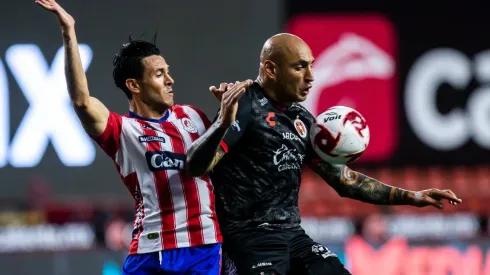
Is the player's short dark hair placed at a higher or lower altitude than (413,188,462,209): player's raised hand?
higher

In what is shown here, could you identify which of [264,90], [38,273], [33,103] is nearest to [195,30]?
[33,103]

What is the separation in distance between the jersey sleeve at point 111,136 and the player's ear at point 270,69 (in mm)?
726

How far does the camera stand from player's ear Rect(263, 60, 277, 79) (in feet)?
16.3

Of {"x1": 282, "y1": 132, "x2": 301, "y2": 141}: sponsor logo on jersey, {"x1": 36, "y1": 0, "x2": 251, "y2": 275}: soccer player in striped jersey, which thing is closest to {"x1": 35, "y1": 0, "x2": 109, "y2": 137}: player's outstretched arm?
{"x1": 36, "y1": 0, "x2": 251, "y2": 275}: soccer player in striped jersey

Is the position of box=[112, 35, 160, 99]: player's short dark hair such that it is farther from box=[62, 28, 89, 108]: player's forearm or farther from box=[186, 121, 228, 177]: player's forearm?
box=[186, 121, 228, 177]: player's forearm

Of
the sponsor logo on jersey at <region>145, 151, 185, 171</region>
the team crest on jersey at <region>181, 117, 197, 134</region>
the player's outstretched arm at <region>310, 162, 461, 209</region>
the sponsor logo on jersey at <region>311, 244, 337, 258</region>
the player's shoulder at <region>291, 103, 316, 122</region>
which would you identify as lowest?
the sponsor logo on jersey at <region>311, 244, 337, 258</region>

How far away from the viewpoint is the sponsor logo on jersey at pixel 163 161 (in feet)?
15.7

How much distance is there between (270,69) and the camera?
16.3ft

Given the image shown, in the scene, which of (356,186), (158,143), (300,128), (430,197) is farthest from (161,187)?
(430,197)

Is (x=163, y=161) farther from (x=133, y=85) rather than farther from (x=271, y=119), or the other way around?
(x=271, y=119)

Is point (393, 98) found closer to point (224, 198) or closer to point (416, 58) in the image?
point (416, 58)

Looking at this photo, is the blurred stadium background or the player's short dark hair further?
the blurred stadium background

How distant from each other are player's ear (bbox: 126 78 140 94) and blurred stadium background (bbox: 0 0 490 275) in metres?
6.28

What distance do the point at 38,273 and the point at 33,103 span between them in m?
4.54
